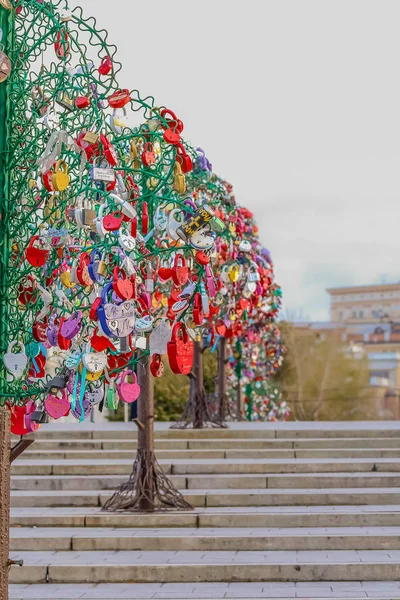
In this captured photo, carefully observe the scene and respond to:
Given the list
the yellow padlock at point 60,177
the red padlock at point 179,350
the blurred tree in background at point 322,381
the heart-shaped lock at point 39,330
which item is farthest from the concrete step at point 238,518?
the blurred tree in background at point 322,381

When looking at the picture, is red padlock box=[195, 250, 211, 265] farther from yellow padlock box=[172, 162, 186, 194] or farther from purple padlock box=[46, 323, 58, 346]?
purple padlock box=[46, 323, 58, 346]

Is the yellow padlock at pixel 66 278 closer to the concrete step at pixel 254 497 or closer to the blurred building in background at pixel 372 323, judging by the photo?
the concrete step at pixel 254 497

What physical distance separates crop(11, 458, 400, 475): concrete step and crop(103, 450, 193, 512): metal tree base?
141 cm

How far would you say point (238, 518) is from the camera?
34.1 feet

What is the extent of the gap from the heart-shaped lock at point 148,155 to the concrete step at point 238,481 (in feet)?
19.7

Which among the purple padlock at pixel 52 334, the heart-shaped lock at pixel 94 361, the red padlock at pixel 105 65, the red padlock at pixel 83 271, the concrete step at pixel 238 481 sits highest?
the red padlock at pixel 105 65

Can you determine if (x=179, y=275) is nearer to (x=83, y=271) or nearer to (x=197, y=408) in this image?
(x=83, y=271)

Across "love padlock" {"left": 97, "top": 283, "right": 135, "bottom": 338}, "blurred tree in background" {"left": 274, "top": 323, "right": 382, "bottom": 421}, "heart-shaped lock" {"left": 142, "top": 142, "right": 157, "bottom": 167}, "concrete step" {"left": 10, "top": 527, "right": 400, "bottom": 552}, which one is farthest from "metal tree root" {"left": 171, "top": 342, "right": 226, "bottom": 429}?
"blurred tree in background" {"left": 274, "top": 323, "right": 382, "bottom": 421}

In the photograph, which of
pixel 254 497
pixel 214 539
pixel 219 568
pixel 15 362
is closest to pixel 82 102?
pixel 15 362

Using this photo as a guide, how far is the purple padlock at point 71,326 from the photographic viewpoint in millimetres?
5805

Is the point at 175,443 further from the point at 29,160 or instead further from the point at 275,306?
the point at 29,160

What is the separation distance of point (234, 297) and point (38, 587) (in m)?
4.61

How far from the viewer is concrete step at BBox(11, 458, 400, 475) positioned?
12.1 meters

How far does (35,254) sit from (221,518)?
17.2ft
